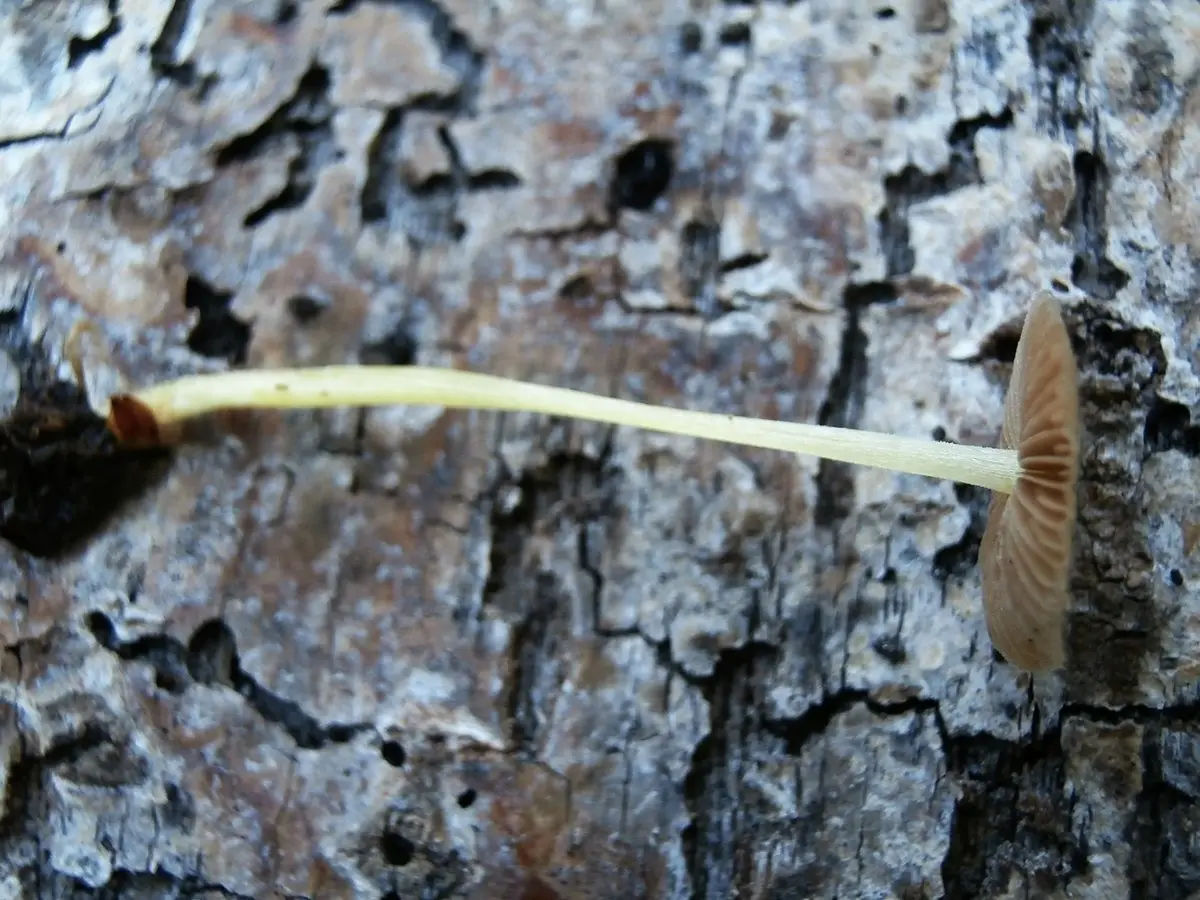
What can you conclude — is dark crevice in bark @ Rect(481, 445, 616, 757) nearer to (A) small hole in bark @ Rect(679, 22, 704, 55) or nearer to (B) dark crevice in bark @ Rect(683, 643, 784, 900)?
(B) dark crevice in bark @ Rect(683, 643, 784, 900)

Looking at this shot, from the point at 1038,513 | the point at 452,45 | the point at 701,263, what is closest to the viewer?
the point at 1038,513

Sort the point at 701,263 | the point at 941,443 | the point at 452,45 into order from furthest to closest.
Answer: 1. the point at 452,45
2. the point at 701,263
3. the point at 941,443

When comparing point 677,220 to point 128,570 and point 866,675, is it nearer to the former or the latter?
point 866,675

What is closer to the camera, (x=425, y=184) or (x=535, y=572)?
(x=535, y=572)

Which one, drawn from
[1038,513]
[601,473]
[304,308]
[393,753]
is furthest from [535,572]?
[1038,513]

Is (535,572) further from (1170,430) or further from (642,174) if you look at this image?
(1170,430)

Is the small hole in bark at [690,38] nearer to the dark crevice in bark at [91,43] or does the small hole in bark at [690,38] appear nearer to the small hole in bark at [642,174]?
the small hole in bark at [642,174]

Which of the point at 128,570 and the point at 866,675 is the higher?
the point at 128,570

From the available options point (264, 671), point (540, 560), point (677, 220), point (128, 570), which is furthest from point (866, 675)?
point (128, 570)
